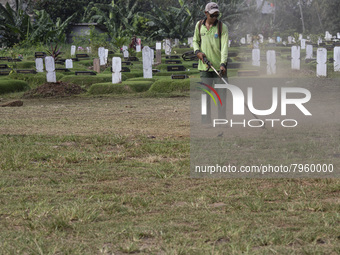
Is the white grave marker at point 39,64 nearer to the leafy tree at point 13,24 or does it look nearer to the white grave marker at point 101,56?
the white grave marker at point 101,56

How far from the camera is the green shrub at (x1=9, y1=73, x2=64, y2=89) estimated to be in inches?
842

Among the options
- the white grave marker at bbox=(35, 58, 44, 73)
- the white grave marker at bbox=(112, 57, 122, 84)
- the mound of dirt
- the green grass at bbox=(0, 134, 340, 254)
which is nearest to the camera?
the green grass at bbox=(0, 134, 340, 254)

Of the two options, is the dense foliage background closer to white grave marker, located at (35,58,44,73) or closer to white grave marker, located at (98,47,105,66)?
white grave marker, located at (98,47,105,66)

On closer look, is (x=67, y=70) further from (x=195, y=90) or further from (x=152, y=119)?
(x=152, y=119)

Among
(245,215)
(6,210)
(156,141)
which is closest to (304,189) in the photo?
(245,215)

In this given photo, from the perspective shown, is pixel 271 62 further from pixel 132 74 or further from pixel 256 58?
pixel 132 74

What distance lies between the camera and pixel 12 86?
19703 millimetres

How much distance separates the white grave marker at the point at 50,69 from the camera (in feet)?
64.8

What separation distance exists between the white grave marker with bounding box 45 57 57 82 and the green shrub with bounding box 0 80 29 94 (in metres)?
0.85

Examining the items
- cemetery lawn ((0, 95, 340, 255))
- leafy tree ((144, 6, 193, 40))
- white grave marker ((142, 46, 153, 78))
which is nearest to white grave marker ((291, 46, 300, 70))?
white grave marker ((142, 46, 153, 78))

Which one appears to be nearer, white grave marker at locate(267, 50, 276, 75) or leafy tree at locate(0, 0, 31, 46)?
white grave marker at locate(267, 50, 276, 75)

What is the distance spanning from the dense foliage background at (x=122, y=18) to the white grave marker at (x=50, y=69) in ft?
48.4

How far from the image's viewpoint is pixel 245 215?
4844 mm

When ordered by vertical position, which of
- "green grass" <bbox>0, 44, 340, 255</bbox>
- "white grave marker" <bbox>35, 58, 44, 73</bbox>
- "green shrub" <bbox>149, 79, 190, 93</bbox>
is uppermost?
"white grave marker" <bbox>35, 58, 44, 73</bbox>
